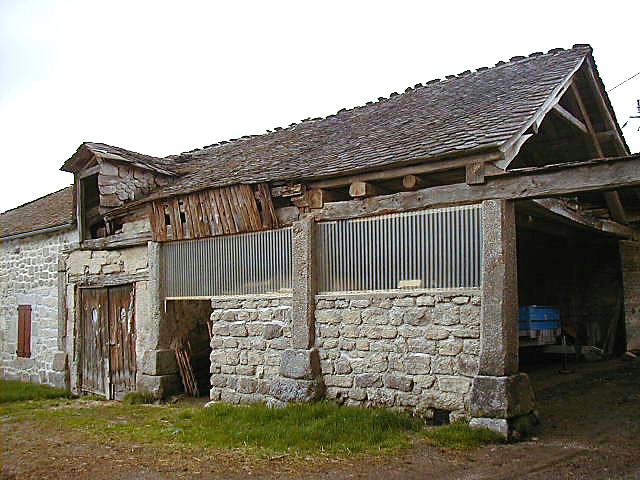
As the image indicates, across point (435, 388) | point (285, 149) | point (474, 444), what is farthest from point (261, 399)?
point (285, 149)

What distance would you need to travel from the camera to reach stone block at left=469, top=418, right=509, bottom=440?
6332 mm

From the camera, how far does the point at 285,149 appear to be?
1065 cm

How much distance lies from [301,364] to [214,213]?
2771 mm

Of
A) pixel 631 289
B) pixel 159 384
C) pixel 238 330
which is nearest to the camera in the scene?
pixel 238 330

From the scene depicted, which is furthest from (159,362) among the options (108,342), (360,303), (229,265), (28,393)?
(360,303)

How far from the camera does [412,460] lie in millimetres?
5887

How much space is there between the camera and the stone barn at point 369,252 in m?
6.84

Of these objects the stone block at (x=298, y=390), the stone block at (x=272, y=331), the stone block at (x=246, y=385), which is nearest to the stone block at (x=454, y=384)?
the stone block at (x=298, y=390)

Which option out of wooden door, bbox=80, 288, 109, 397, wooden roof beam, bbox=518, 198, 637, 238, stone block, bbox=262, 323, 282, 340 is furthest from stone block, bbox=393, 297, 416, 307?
wooden door, bbox=80, 288, 109, 397

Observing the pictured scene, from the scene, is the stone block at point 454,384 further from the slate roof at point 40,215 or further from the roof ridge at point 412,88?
the slate roof at point 40,215

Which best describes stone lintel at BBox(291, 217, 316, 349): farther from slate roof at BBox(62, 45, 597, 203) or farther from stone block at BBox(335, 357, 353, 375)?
slate roof at BBox(62, 45, 597, 203)

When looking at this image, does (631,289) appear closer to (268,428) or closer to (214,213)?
(214,213)

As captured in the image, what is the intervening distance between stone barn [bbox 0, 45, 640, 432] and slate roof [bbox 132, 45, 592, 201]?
0.15 feet

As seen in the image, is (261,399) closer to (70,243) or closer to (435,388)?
(435,388)
